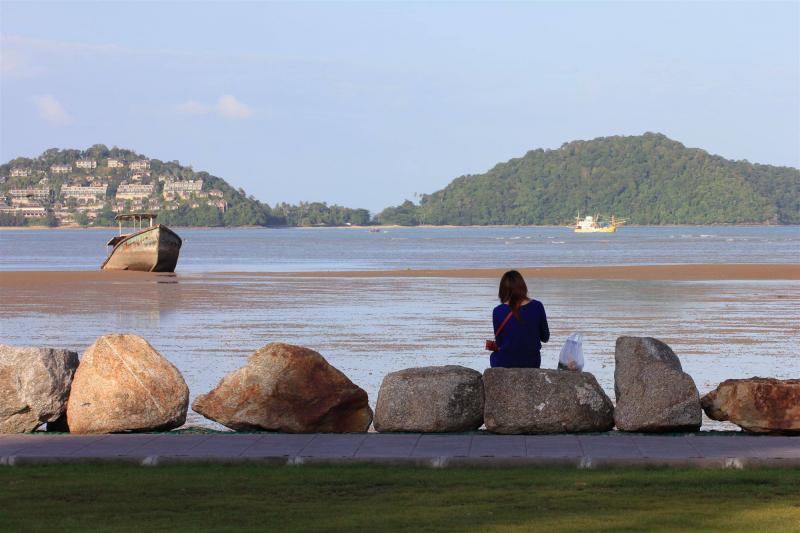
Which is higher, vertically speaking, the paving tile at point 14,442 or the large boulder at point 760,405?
the large boulder at point 760,405

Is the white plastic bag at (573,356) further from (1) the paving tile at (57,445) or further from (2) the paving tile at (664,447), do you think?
(1) the paving tile at (57,445)

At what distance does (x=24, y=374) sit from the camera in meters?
11.3

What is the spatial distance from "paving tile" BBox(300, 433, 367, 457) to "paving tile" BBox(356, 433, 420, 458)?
0.20 feet

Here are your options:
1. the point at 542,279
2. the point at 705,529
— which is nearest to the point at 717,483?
the point at 705,529

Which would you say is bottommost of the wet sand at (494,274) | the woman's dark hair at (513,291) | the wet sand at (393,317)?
the wet sand at (494,274)

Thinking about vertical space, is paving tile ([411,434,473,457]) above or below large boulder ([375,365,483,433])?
below

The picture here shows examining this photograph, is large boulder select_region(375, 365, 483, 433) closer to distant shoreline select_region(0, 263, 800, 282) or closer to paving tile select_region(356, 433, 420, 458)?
paving tile select_region(356, 433, 420, 458)

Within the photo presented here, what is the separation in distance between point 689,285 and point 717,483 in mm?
35731

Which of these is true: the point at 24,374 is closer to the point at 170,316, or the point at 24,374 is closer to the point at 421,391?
the point at 421,391

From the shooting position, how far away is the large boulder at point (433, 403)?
1089cm

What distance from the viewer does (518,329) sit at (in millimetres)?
11578

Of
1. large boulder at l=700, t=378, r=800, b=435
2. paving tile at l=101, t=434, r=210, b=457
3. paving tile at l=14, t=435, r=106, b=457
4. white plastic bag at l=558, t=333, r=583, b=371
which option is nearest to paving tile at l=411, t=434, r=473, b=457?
white plastic bag at l=558, t=333, r=583, b=371

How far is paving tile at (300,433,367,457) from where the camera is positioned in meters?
9.56

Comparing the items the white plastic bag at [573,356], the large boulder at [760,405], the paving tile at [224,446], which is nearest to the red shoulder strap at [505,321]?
the white plastic bag at [573,356]
